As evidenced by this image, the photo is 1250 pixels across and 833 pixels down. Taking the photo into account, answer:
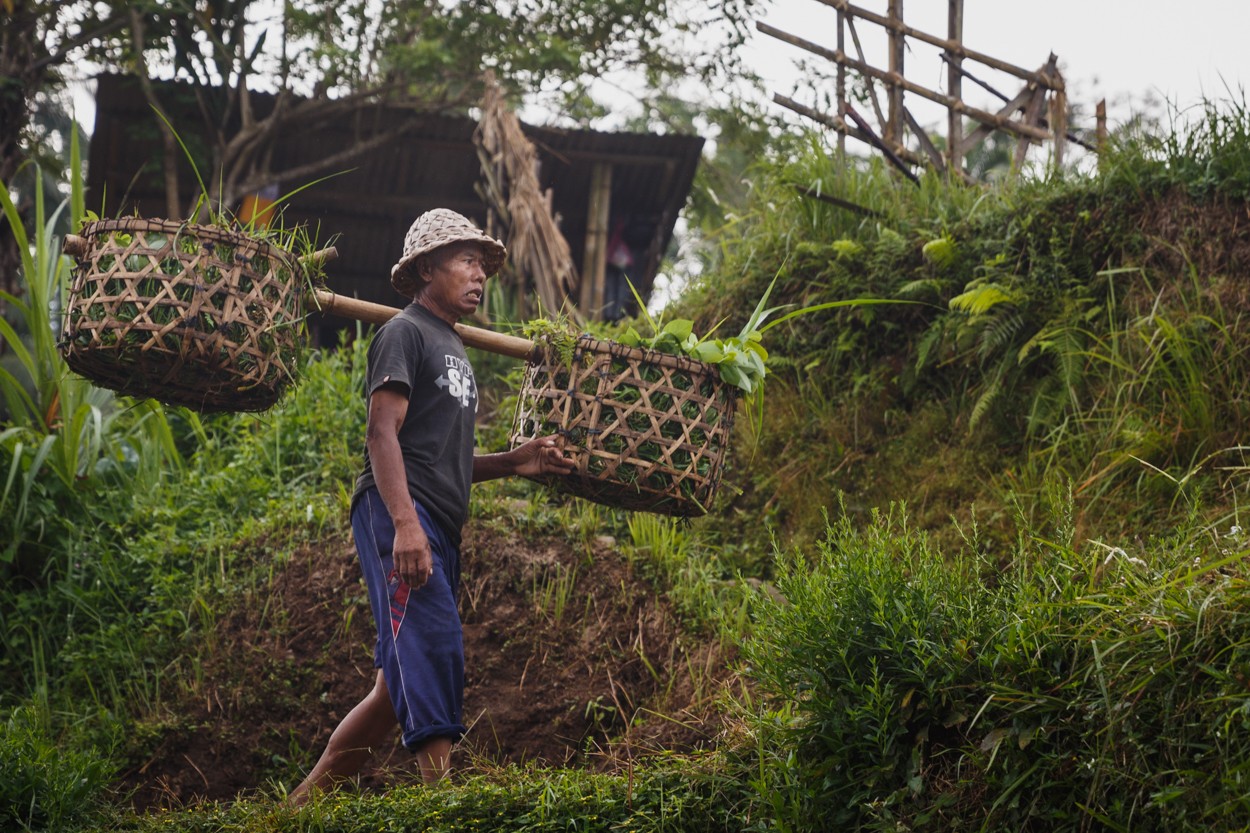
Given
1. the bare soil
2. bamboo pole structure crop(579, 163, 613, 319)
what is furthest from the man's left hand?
bamboo pole structure crop(579, 163, 613, 319)

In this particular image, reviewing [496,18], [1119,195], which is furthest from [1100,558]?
[496,18]

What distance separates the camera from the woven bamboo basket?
384 cm

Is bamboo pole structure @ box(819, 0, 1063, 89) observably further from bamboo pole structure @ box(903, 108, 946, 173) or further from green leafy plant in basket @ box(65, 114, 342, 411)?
green leafy plant in basket @ box(65, 114, 342, 411)

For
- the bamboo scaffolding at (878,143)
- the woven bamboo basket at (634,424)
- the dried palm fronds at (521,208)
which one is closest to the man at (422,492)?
the woven bamboo basket at (634,424)

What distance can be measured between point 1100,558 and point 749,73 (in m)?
7.77

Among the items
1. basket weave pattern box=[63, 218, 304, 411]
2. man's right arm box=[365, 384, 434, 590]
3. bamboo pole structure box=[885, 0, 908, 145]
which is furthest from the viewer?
bamboo pole structure box=[885, 0, 908, 145]

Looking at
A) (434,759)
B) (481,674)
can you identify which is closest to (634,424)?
(434,759)

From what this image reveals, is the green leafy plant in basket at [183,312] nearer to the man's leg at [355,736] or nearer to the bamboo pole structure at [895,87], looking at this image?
the man's leg at [355,736]

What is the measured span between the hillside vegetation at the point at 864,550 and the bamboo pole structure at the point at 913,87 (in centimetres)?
69

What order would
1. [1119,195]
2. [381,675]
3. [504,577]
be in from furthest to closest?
1. [1119,195]
2. [504,577]
3. [381,675]

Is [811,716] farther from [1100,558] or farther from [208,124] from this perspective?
[208,124]

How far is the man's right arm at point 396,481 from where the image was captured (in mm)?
3711

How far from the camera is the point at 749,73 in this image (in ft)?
37.8

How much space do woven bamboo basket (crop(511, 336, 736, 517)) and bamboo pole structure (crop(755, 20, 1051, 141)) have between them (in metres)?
4.61
